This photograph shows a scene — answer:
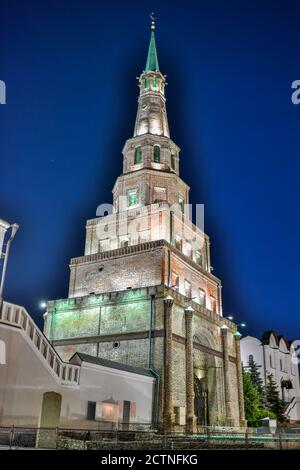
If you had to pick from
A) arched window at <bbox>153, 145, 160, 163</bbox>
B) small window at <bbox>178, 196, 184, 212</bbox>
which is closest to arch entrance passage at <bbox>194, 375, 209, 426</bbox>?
small window at <bbox>178, 196, 184, 212</bbox>

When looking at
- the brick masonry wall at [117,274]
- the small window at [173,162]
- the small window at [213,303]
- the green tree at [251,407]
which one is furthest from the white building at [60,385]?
the small window at [173,162]

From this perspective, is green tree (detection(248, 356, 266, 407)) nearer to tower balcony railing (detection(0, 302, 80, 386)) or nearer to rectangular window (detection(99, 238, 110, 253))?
rectangular window (detection(99, 238, 110, 253))

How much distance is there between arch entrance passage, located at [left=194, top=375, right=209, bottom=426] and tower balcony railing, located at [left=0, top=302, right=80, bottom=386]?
14959mm

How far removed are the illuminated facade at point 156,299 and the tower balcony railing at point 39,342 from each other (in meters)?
9.18

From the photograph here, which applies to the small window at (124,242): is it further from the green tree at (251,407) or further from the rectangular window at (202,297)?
the green tree at (251,407)

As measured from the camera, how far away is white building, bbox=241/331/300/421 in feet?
188

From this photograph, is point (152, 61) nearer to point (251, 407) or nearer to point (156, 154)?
point (156, 154)

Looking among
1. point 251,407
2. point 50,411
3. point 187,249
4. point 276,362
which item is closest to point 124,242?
point 187,249

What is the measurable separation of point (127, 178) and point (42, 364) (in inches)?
949

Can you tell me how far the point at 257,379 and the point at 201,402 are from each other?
2092cm

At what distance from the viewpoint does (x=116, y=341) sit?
32.9 metres

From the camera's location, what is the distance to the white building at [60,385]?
62.3ft
